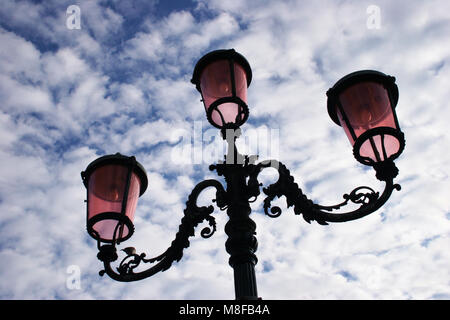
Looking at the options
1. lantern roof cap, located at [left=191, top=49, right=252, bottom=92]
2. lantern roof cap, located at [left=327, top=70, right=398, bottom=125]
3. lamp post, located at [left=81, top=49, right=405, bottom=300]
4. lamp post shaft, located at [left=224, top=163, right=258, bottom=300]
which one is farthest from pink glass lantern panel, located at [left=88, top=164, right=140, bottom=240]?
lantern roof cap, located at [left=327, top=70, right=398, bottom=125]

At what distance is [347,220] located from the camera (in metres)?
4.17

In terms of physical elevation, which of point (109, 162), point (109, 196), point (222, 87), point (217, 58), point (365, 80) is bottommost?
point (109, 196)

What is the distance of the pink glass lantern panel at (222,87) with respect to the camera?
441cm

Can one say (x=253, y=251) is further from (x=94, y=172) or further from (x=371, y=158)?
(x=94, y=172)

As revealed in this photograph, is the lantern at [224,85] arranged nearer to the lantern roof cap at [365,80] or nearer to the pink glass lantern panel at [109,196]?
the lantern roof cap at [365,80]

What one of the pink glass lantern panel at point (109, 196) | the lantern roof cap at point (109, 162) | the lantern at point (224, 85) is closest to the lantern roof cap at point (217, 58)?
the lantern at point (224, 85)

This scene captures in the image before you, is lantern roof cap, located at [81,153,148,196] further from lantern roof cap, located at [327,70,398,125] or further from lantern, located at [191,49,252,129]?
lantern roof cap, located at [327,70,398,125]

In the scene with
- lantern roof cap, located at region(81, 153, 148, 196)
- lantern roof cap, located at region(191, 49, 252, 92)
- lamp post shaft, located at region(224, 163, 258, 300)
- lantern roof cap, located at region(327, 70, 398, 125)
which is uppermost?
lantern roof cap, located at region(191, 49, 252, 92)

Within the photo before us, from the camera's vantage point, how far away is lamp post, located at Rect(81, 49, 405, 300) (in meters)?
4.11

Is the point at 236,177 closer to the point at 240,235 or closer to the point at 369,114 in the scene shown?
the point at 240,235

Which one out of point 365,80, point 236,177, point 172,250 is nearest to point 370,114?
point 365,80

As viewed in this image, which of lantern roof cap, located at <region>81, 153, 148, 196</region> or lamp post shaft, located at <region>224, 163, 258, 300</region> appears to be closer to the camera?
lamp post shaft, located at <region>224, 163, 258, 300</region>

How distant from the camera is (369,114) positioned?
4.20m

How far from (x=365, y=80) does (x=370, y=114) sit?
346 millimetres
